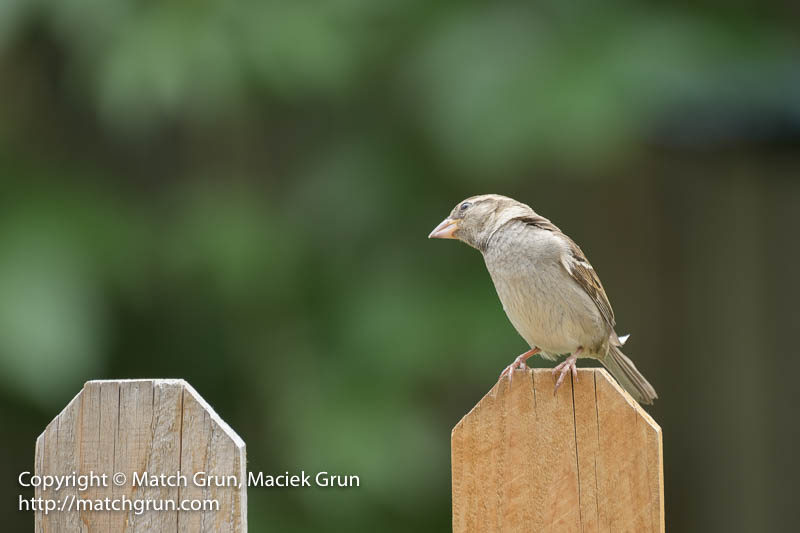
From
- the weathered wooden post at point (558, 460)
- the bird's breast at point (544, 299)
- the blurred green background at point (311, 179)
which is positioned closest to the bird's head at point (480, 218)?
the bird's breast at point (544, 299)

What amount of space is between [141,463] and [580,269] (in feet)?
4.76

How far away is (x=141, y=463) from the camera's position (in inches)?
80.8

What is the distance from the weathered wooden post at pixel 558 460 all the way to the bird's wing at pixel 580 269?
0.91 metres

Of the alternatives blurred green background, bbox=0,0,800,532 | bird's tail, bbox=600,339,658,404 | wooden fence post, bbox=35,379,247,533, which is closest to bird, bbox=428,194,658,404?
bird's tail, bbox=600,339,658,404

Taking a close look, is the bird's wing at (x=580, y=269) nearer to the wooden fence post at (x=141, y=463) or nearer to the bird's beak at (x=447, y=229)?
the bird's beak at (x=447, y=229)

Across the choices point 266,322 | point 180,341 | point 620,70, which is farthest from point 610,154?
point 180,341

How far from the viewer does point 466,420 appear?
85.1 inches

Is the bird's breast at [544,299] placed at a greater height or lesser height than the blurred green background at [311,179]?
lesser

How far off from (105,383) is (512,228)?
1.43 metres

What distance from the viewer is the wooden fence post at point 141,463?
2.02 metres

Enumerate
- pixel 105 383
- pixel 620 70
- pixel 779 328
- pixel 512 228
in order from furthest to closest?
pixel 779 328
pixel 620 70
pixel 512 228
pixel 105 383

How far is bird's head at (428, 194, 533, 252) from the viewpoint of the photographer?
3.17m

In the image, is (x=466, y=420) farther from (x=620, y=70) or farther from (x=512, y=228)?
(x=620, y=70)

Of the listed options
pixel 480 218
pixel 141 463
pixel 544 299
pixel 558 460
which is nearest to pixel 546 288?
pixel 544 299
